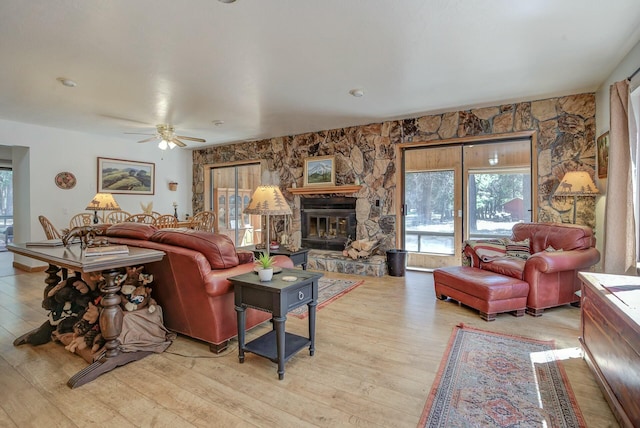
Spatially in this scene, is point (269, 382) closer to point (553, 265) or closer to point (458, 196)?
point (553, 265)

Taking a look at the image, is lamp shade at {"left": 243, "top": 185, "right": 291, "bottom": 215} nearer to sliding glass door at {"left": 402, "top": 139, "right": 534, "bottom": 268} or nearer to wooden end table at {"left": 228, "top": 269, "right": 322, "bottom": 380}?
wooden end table at {"left": 228, "top": 269, "right": 322, "bottom": 380}

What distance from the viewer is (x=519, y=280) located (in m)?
3.23

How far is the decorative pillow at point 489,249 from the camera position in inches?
146

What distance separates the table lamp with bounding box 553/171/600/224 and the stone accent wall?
41 cm

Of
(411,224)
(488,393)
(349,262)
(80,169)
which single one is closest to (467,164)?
(411,224)

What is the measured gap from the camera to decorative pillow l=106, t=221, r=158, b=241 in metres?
2.74

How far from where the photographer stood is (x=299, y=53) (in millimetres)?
2867

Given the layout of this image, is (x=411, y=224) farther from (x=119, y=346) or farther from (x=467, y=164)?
(x=119, y=346)

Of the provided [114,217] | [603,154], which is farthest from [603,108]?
[114,217]

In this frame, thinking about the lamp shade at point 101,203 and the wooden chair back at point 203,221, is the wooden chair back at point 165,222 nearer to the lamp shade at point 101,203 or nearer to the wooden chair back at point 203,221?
the wooden chair back at point 203,221

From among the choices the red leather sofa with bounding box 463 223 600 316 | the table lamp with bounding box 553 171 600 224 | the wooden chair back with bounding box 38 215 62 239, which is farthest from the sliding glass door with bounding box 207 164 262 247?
the table lamp with bounding box 553 171 600 224

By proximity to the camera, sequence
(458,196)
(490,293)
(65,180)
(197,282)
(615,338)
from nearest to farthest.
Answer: (615,338) → (197,282) → (490,293) → (458,196) → (65,180)

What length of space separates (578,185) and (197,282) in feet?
13.8

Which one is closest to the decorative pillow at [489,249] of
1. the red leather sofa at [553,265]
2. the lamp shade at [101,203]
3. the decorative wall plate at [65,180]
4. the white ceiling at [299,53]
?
the red leather sofa at [553,265]
